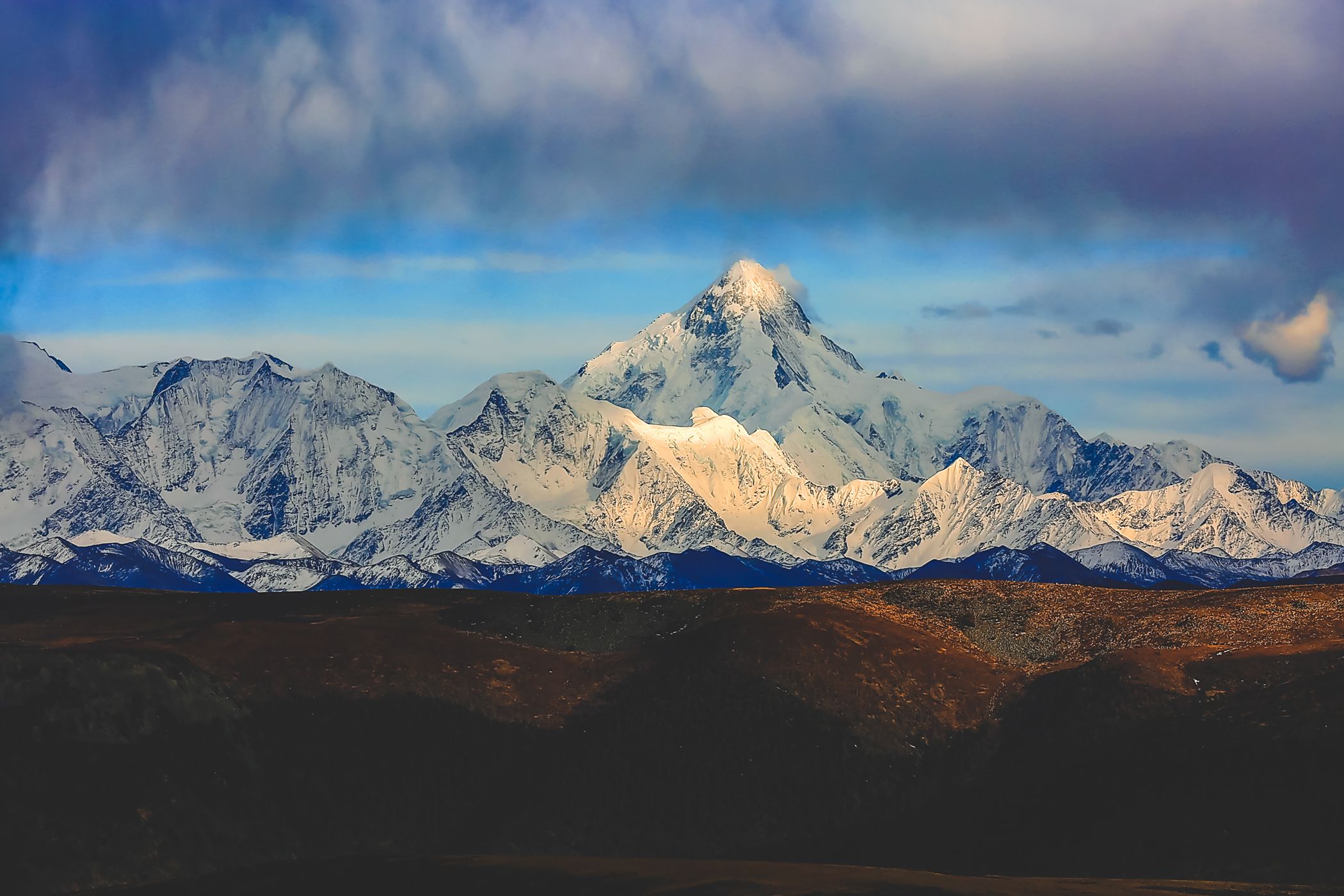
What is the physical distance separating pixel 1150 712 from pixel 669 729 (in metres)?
44.0

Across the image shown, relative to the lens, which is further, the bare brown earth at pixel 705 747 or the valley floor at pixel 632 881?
the bare brown earth at pixel 705 747

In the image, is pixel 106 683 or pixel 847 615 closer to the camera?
pixel 106 683

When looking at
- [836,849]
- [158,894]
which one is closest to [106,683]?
[158,894]

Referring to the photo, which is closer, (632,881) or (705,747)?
(632,881)

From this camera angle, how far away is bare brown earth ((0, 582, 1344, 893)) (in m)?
125

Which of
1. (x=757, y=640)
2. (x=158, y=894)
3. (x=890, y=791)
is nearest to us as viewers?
(x=158, y=894)

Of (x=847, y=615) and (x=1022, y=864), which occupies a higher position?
(x=847, y=615)

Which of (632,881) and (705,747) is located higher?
(705,747)

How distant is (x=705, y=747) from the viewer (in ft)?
511

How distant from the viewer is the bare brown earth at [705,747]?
409ft

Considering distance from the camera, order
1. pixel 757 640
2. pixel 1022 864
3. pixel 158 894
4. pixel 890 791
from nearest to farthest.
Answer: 1. pixel 158 894
2. pixel 1022 864
3. pixel 890 791
4. pixel 757 640

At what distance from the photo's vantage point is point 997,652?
176 m

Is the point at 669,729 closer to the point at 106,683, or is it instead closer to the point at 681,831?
the point at 681,831

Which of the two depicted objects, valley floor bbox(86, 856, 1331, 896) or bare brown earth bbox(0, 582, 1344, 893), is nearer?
valley floor bbox(86, 856, 1331, 896)
